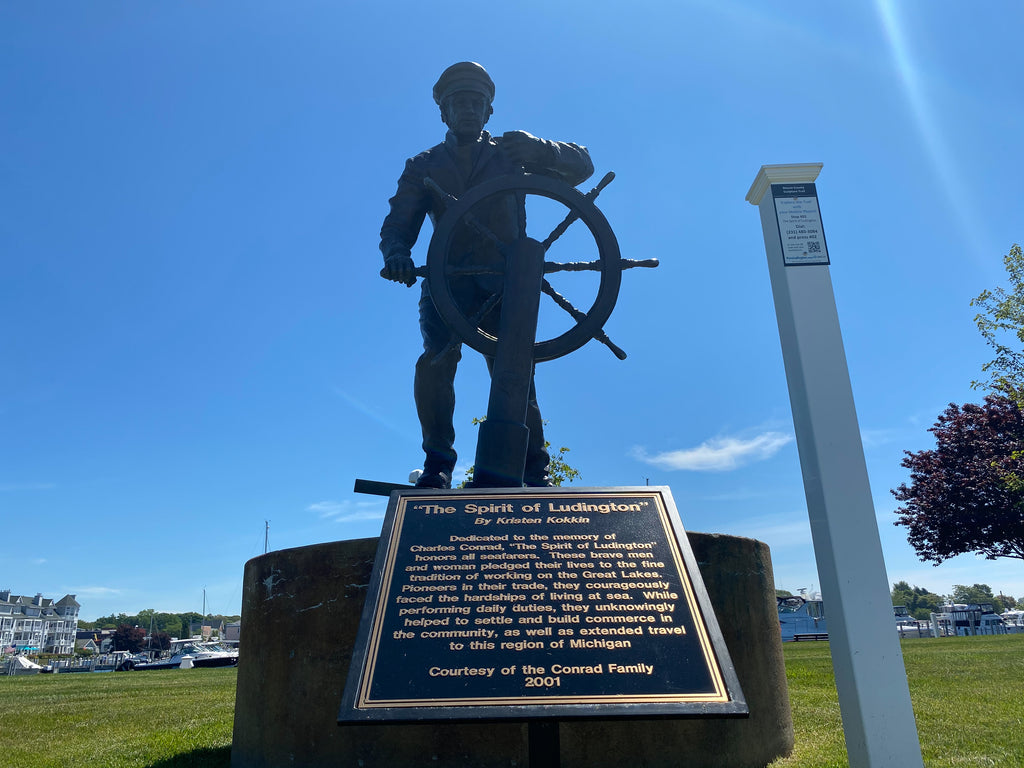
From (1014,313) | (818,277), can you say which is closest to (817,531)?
(818,277)

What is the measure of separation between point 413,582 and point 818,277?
3350 mm

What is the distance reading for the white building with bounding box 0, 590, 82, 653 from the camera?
255ft

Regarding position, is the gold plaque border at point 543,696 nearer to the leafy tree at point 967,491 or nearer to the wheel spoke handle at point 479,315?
the wheel spoke handle at point 479,315

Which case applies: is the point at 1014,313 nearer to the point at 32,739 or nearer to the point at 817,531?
the point at 817,531

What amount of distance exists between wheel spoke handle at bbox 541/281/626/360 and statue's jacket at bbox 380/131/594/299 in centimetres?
40

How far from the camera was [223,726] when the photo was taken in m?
4.99

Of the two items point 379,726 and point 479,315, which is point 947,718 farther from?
point 479,315

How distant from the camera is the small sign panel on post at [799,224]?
178 inches

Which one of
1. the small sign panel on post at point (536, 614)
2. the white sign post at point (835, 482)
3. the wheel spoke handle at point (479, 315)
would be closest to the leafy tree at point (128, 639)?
the wheel spoke handle at point (479, 315)

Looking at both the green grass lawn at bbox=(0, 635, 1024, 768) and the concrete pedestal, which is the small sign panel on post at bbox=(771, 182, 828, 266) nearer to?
the concrete pedestal

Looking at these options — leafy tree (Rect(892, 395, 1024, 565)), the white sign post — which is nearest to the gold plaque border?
the white sign post

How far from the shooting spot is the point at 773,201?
185 inches

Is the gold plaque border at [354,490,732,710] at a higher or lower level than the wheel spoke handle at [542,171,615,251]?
lower

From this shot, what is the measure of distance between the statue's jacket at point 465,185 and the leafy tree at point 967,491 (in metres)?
23.5
